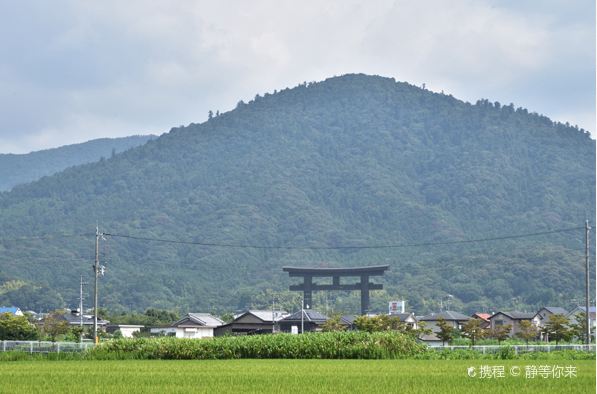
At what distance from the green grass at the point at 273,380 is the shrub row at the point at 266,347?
5.46 metres

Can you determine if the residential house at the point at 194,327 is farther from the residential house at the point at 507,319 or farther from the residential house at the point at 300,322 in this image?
the residential house at the point at 507,319

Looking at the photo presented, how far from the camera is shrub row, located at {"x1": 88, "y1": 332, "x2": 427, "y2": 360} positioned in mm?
32719

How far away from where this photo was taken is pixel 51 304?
119m

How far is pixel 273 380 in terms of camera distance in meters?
21.2

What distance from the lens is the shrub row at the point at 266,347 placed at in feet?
107

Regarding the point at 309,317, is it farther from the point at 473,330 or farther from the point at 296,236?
the point at 296,236

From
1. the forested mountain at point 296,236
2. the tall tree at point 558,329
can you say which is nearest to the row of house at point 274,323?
the tall tree at point 558,329

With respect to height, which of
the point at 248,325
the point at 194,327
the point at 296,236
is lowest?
the point at 194,327

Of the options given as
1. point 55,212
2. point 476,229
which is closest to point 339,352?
point 476,229

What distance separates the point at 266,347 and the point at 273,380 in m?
12.4

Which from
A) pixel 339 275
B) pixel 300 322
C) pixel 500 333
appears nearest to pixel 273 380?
pixel 500 333

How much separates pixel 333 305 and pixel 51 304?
34777mm

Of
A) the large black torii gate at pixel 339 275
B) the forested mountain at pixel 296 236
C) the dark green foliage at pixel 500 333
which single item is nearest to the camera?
the dark green foliage at pixel 500 333

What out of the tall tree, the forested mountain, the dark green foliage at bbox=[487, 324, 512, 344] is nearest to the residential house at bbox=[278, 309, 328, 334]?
the dark green foliage at bbox=[487, 324, 512, 344]
